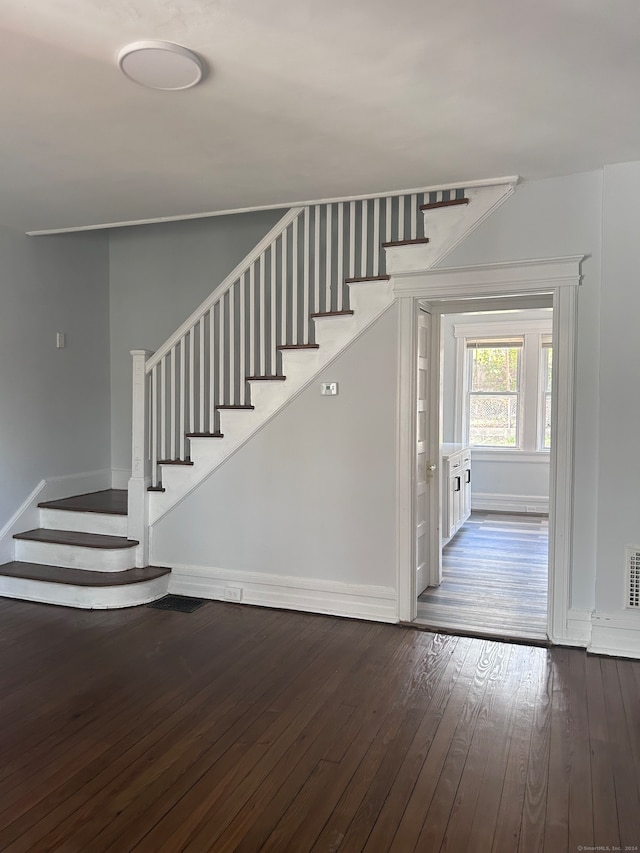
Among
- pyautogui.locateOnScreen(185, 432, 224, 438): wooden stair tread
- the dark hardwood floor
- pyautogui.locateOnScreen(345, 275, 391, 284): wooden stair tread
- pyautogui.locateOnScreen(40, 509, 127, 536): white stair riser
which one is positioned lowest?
the dark hardwood floor

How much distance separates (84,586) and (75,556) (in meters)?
0.42

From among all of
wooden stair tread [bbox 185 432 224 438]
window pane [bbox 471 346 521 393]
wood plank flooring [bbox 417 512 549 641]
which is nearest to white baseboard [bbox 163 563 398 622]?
wood plank flooring [bbox 417 512 549 641]

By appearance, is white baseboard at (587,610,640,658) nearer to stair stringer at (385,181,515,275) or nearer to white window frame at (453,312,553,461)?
stair stringer at (385,181,515,275)

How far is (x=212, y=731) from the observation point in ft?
9.16

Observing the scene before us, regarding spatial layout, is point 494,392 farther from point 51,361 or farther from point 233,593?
point 51,361

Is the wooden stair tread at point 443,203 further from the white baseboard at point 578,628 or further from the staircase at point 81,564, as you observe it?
the staircase at point 81,564

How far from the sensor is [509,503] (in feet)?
27.3

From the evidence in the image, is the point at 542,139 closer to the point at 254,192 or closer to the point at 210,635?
the point at 254,192

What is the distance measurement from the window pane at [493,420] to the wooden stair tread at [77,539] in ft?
17.4

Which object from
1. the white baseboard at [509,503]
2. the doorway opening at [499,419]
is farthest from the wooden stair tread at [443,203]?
the white baseboard at [509,503]

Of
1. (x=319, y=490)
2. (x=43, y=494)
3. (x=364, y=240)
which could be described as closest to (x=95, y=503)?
(x=43, y=494)

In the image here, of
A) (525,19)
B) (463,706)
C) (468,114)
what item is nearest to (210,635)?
(463,706)

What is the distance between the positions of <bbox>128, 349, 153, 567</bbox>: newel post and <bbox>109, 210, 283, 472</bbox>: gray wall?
1038 millimetres

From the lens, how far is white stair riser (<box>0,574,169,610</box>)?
14.3 feet
